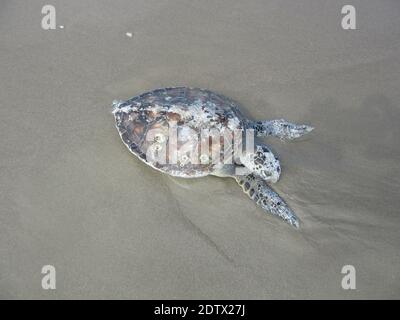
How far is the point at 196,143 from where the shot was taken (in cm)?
330

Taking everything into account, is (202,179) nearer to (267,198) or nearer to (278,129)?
(267,198)

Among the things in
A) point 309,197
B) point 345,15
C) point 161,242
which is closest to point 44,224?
point 161,242

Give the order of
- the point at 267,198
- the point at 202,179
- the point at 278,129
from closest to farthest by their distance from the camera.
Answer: the point at 267,198
the point at 202,179
the point at 278,129

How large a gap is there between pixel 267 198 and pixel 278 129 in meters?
0.82

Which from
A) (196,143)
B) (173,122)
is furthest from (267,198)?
(173,122)

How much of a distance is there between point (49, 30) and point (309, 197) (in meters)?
3.51

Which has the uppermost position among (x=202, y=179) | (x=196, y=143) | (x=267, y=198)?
(x=196, y=143)

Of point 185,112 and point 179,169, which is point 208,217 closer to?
point 179,169

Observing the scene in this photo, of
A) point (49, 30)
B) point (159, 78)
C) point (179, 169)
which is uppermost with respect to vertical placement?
point (49, 30)

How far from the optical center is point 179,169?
3.28 m

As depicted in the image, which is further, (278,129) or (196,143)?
(278,129)

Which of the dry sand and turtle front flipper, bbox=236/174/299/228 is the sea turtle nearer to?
turtle front flipper, bbox=236/174/299/228

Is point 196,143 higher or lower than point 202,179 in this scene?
higher

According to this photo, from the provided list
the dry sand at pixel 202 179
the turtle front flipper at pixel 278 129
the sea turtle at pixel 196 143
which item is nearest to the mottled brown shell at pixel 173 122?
the sea turtle at pixel 196 143
